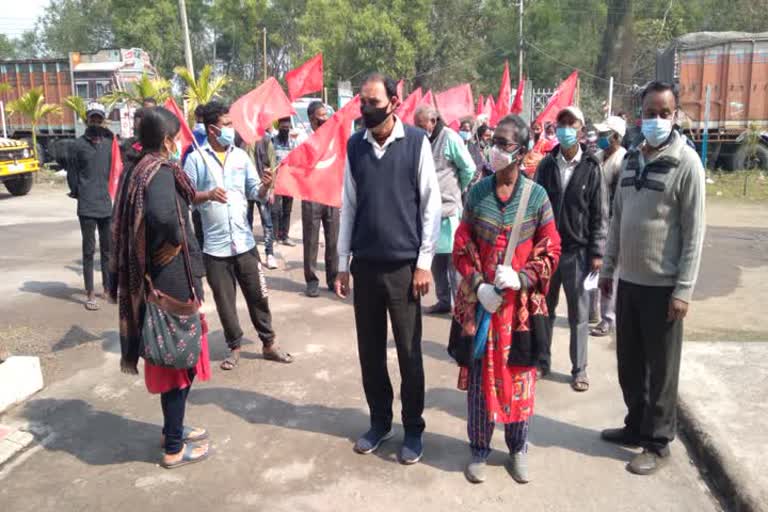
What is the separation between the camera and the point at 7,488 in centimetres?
337

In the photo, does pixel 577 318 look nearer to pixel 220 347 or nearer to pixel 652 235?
pixel 652 235

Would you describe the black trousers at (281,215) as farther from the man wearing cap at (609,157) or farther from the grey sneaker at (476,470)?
the grey sneaker at (476,470)

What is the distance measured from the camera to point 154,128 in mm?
3326

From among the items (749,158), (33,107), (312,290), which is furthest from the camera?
(33,107)

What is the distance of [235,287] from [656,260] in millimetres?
3040

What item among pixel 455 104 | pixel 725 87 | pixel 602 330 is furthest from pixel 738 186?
pixel 602 330

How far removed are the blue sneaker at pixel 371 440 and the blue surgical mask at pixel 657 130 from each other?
2209 mm

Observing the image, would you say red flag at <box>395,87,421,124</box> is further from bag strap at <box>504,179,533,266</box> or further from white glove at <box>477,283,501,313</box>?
white glove at <box>477,283,501,313</box>

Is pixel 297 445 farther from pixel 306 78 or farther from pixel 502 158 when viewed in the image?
pixel 306 78

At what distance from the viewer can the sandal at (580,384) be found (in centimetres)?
451

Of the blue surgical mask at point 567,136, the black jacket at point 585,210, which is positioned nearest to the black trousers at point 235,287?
the black jacket at point 585,210

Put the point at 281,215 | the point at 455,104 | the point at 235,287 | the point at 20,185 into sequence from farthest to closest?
the point at 20,185 < the point at 455,104 < the point at 281,215 < the point at 235,287

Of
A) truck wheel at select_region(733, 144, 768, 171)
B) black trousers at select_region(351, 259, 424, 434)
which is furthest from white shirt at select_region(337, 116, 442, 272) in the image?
truck wheel at select_region(733, 144, 768, 171)

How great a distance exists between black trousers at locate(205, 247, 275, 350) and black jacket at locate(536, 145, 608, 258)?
90.7 inches
